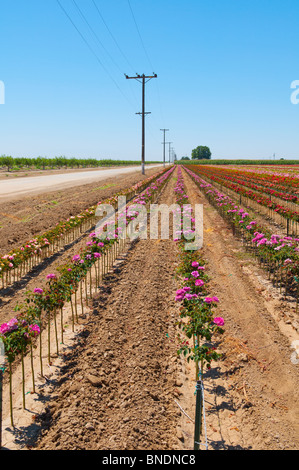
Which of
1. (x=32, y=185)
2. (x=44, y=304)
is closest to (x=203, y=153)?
(x=32, y=185)

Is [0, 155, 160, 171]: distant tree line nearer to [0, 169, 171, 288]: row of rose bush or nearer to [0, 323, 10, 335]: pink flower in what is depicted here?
[0, 169, 171, 288]: row of rose bush

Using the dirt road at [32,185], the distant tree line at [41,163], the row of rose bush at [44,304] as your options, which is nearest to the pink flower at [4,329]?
the row of rose bush at [44,304]

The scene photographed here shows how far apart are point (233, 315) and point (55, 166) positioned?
7334 cm

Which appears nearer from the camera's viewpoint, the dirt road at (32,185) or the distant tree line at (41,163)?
the dirt road at (32,185)

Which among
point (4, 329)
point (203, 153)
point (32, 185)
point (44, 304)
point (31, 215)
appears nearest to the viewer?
point (4, 329)

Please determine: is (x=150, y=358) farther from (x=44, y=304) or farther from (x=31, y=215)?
(x=31, y=215)

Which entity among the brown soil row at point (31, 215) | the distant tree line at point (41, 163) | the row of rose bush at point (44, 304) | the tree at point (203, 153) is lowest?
the row of rose bush at point (44, 304)

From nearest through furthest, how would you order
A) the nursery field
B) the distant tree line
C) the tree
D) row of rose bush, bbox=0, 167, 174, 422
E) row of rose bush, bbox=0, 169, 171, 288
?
1. the nursery field
2. row of rose bush, bbox=0, 167, 174, 422
3. row of rose bush, bbox=0, 169, 171, 288
4. the distant tree line
5. the tree

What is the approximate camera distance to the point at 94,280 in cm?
785

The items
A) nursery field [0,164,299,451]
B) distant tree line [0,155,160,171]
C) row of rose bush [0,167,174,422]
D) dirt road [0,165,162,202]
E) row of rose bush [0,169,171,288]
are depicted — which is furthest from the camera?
distant tree line [0,155,160,171]

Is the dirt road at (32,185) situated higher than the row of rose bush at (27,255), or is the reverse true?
the dirt road at (32,185)

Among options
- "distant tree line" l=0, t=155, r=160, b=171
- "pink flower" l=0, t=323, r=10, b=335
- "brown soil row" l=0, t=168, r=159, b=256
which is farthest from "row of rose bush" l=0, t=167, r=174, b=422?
"distant tree line" l=0, t=155, r=160, b=171

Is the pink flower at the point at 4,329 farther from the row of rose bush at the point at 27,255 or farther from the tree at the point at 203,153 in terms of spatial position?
the tree at the point at 203,153
